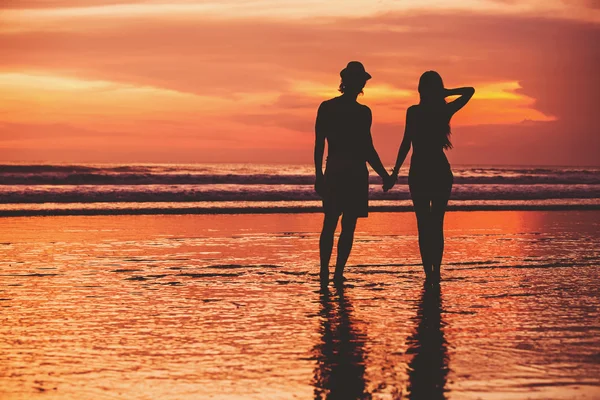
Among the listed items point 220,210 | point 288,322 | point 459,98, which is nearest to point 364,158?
point 459,98

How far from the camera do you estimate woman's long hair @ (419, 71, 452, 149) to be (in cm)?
854

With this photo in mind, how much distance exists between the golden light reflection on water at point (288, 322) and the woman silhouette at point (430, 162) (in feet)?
1.32

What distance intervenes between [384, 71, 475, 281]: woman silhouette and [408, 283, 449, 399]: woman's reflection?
130cm

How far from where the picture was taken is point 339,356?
5250 mm

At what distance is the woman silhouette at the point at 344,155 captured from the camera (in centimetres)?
855

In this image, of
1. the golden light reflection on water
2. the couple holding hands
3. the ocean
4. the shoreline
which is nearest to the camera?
the golden light reflection on water

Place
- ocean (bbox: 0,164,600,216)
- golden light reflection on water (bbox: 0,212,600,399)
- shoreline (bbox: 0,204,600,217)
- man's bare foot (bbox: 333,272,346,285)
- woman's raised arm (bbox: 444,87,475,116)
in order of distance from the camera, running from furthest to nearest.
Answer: ocean (bbox: 0,164,600,216)
shoreline (bbox: 0,204,600,217)
woman's raised arm (bbox: 444,87,475,116)
man's bare foot (bbox: 333,272,346,285)
golden light reflection on water (bbox: 0,212,600,399)

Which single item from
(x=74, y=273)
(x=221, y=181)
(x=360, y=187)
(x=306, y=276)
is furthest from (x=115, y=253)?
(x=221, y=181)

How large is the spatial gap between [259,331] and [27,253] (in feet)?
19.7

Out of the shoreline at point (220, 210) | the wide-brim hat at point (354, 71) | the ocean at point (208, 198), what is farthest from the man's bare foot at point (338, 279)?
the ocean at point (208, 198)

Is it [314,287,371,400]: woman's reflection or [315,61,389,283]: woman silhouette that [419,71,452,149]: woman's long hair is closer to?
[315,61,389,283]: woman silhouette

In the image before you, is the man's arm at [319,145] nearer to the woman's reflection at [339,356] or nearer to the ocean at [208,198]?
the woman's reflection at [339,356]

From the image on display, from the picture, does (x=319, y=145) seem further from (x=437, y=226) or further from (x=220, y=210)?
(x=220, y=210)

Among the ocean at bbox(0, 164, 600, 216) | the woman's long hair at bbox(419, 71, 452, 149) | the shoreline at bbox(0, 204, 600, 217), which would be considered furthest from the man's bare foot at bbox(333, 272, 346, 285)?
the ocean at bbox(0, 164, 600, 216)
